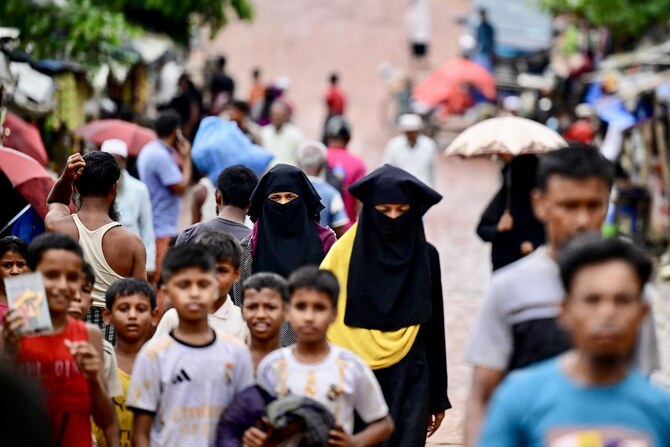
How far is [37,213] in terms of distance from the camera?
8898mm

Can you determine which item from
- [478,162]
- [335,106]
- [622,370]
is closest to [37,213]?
[622,370]

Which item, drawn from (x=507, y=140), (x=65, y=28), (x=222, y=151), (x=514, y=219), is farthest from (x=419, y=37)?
(x=514, y=219)

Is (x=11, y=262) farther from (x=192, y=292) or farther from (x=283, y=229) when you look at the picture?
(x=192, y=292)

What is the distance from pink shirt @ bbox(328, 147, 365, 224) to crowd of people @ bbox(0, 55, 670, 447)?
471 cm

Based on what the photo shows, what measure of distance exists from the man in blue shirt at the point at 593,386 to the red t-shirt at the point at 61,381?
2.03 metres

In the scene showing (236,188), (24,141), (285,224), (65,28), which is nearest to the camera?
(285,224)

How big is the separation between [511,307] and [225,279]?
2.30 m

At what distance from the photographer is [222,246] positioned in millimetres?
7047

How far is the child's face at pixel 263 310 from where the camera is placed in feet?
21.1

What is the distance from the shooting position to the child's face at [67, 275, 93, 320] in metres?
6.64

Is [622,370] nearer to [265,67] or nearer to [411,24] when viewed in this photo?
[265,67]

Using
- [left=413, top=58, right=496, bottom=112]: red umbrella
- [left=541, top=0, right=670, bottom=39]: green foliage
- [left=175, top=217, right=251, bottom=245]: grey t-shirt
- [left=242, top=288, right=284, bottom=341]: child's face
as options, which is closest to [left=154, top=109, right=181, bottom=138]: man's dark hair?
[left=175, top=217, right=251, bottom=245]: grey t-shirt

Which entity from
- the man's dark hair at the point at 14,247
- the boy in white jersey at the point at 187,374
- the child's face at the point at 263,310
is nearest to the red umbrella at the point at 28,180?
the man's dark hair at the point at 14,247

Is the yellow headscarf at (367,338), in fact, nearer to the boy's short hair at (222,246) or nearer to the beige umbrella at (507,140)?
the boy's short hair at (222,246)
